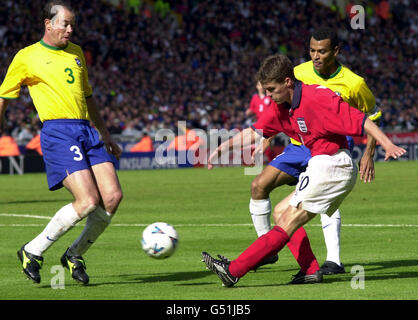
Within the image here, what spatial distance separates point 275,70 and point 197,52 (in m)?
33.4

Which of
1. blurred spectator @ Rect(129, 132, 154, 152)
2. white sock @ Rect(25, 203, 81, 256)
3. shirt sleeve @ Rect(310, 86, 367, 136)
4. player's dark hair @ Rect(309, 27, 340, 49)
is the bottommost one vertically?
blurred spectator @ Rect(129, 132, 154, 152)

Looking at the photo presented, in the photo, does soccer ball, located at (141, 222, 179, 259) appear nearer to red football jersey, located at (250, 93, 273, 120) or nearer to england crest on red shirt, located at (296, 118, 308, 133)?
england crest on red shirt, located at (296, 118, 308, 133)

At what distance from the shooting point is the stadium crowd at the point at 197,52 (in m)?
34.7

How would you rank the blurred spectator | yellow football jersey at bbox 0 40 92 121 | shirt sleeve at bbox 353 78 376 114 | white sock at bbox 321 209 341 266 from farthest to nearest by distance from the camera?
the blurred spectator < shirt sleeve at bbox 353 78 376 114 < white sock at bbox 321 209 341 266 < yellow football jersey at bbox 0 40 92 121

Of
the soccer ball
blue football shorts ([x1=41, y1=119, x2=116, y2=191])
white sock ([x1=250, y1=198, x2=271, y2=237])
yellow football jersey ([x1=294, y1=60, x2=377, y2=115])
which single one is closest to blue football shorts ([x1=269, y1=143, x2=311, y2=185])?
white sock ([x1=250, y1=198, x2=271, y2=237])

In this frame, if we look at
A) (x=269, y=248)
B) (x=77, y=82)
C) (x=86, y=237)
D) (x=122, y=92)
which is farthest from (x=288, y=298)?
(x=122, y=92)

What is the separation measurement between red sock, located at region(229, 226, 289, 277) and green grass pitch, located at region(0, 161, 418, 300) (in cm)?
22

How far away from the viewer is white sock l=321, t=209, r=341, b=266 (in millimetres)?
8805

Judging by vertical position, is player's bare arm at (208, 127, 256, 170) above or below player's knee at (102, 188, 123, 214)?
above

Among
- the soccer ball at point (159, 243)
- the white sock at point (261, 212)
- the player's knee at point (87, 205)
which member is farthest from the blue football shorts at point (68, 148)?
the white sock at point (261, 212)

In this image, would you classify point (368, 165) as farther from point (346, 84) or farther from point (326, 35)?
point (326, 35)

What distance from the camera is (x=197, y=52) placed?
40.4 m

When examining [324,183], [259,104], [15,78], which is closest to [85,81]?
[15,78]

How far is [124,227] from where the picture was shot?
13.3m
